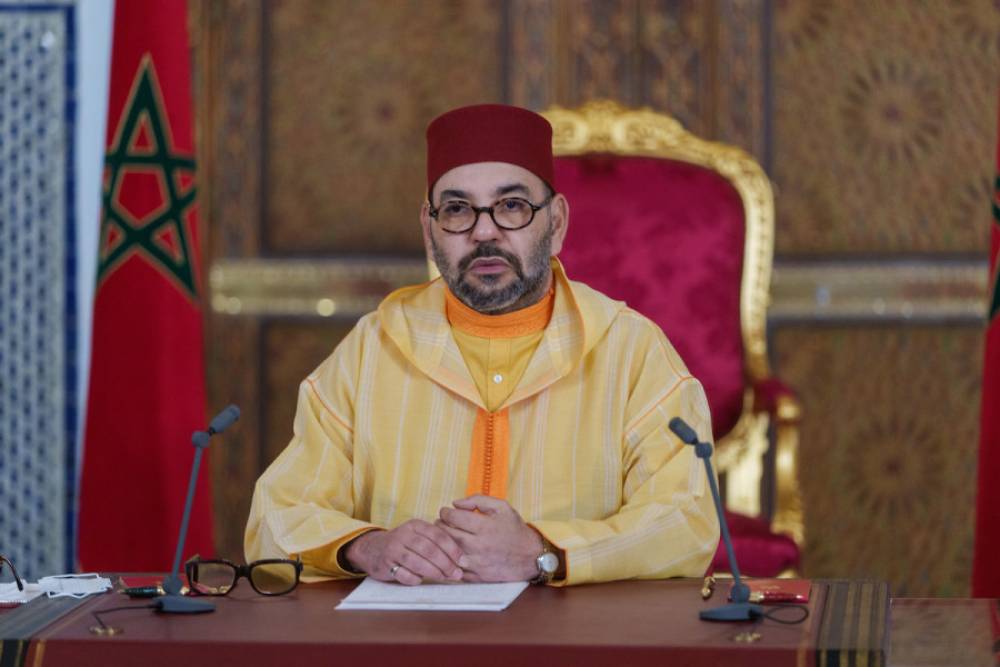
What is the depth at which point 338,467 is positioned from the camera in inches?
106

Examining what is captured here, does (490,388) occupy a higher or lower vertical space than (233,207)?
lower

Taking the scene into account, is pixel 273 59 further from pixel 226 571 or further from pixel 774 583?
pixel 774 583

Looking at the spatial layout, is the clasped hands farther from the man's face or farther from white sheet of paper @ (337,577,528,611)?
the man's face

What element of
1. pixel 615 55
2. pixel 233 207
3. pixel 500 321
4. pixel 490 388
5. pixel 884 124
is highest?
pixel 615 55

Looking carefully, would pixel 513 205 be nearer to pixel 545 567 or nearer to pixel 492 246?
pixel 492 246

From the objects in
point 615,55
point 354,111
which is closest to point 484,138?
point 615,55

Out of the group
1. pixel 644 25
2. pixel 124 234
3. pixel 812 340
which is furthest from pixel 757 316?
pixel 124 234

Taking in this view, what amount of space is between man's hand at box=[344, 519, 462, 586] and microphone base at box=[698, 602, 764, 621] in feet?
1.51

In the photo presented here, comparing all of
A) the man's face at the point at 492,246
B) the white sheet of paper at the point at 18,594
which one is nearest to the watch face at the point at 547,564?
the man's face at the point at 492,246

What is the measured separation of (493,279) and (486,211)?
0.12m

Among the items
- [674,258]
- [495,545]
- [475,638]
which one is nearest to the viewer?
[475,638]

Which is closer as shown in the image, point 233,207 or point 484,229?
point 484,229

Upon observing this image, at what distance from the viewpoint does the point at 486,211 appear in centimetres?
272

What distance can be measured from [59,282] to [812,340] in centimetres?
224
